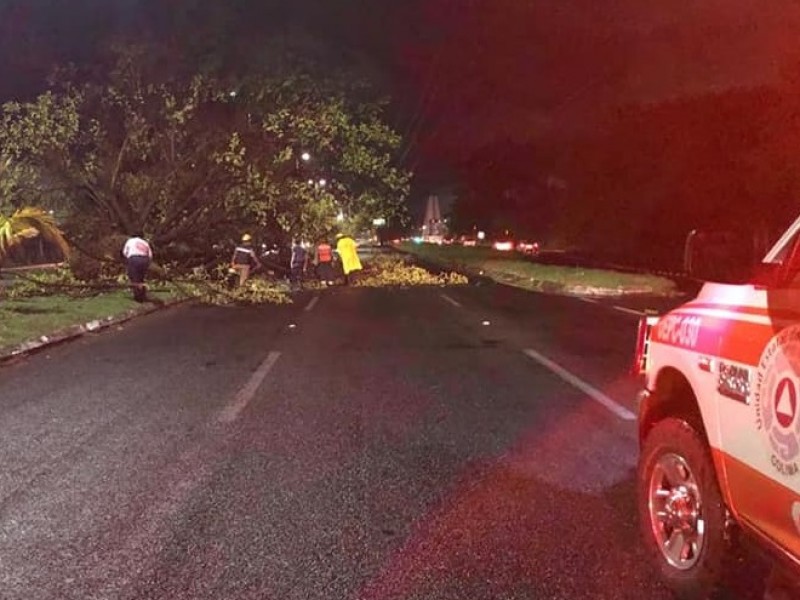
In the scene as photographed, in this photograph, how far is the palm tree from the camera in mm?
17750

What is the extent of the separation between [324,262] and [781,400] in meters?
Result: 30.2

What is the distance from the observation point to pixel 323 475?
621 centimetres

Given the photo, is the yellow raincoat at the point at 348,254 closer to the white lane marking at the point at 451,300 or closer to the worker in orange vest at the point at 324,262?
the worker in orange vest at the point at 324,262

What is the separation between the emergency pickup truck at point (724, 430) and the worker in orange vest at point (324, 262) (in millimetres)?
26987

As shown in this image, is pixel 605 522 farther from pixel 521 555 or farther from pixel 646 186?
pixel 646 186

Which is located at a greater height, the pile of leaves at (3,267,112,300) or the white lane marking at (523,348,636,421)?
the white lane marking at (523,348,636,421)

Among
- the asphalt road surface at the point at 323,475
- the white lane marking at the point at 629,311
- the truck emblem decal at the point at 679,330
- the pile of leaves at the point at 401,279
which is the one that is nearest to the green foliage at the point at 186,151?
the pile of leaves at the point at 401,279

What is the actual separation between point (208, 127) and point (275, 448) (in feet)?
76.9

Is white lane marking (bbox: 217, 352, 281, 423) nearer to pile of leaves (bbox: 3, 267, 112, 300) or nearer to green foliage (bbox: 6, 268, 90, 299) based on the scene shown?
A: pile of leaves (bbox: 3, 267, 112, 300)

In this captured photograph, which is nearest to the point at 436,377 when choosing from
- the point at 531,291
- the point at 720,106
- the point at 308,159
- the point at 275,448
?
the point at 275,448

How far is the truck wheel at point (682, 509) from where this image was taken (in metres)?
3.75

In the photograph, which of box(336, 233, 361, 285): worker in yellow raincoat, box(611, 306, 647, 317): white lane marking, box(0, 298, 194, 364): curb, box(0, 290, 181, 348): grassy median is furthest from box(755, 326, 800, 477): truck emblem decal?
box(336, 233, 361, 285): worker in yellow raincoat

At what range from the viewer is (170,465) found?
6543mm

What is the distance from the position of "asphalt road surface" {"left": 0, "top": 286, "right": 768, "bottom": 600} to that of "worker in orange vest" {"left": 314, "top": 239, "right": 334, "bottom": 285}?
63.6 feet
